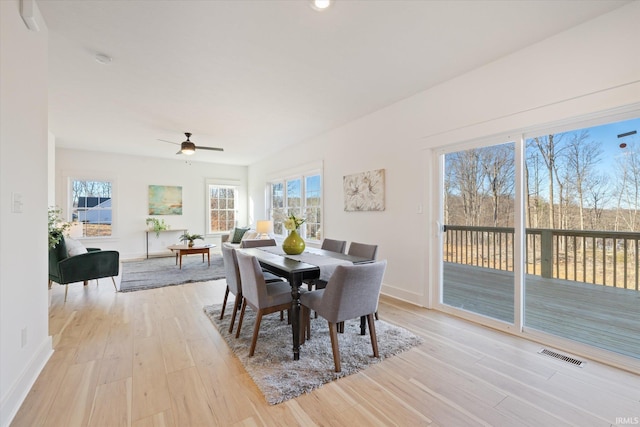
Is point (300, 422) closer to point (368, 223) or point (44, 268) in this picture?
point (44, 268)

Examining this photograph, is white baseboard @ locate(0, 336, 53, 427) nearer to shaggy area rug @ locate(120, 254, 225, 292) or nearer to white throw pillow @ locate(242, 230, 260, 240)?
shaggy area rug @ locate(120, 254, 225, 292)

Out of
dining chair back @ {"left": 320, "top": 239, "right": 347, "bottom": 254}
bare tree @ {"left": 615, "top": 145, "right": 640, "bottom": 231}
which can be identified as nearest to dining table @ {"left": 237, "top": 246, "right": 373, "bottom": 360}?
dining chair back @ {"left": 320, "top": 239, "right": 347, "bottom": 254}

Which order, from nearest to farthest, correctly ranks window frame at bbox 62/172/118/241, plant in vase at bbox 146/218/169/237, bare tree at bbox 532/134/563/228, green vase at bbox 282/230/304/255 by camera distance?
bare tree at bbox 532/134/563/228
green vase at bbox 282/230/304/255
window frame at bbox 62/172/118/241
plant in vase at bbox 146/218/169/237

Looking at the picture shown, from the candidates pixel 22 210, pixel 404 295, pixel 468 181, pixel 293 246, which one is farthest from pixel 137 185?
pixel 468 181

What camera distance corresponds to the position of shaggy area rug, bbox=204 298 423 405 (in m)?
1.94

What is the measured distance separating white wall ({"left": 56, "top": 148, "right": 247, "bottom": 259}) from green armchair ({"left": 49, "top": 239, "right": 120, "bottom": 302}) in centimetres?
351

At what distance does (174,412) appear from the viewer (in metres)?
1.68

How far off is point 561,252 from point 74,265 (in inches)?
222

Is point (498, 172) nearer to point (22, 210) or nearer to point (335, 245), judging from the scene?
point (335, 245)

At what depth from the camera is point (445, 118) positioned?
324cm

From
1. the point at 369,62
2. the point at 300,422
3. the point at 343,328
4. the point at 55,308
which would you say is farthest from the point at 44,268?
the point at 369,62

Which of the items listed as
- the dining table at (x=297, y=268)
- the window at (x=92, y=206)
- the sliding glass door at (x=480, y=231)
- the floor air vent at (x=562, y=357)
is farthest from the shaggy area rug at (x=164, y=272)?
the floor air vent at (x=562, y=357)

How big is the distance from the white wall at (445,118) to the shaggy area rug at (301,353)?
115cm

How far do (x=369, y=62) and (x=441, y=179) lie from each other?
1591 millimetres
